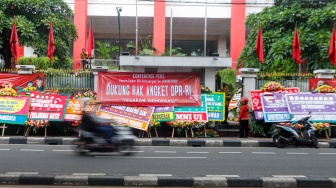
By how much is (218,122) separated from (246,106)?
4.78 ft

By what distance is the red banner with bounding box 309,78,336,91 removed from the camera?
15.3 meters

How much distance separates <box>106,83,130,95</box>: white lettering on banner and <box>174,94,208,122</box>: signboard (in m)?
1.87

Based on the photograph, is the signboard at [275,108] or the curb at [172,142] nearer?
the curb at [172,142]

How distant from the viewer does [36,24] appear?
21.9 metres

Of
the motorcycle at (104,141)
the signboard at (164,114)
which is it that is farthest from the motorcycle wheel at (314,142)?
the motorcycle at (104,141)

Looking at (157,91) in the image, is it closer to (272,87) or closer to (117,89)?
(117,89)

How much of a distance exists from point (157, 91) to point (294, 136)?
16.3 ft

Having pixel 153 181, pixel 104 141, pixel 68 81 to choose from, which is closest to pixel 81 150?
pixel 104 141

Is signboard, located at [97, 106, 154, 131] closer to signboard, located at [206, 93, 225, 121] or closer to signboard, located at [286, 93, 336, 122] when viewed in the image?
signboard, located at [206, 93, 225, 121]

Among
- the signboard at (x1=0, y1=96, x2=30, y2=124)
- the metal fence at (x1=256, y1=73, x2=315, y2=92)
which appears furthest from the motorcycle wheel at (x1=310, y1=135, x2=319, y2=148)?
the signboard at (x1=0, y1=96, x2=30, y2=124)

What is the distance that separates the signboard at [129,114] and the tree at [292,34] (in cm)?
972

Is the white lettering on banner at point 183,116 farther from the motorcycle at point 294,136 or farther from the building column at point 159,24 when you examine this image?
Answer: the building column at point 159,24

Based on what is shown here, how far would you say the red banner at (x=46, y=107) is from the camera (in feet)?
46.2

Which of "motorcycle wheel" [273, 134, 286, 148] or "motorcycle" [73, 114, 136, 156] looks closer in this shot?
"motorcycle" [73, 114, 136, 156]
